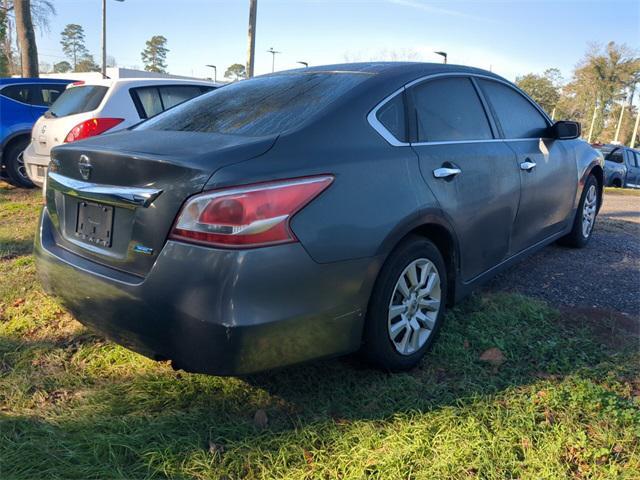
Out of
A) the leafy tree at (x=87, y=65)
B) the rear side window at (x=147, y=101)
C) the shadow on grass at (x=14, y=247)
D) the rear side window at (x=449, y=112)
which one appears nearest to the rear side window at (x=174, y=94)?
the rear side window at (x=147, y=101)

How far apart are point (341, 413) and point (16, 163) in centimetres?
770

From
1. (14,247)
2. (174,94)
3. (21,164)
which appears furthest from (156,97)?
(21,164)

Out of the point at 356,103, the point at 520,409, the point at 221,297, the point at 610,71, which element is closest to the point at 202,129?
the point at 356,103

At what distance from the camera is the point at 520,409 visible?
2.32m

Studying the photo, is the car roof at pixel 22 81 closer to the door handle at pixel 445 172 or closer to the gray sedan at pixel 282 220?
the gray sedan at pixel 282 220

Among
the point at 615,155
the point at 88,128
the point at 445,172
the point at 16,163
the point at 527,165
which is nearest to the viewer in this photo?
the point at 445,172

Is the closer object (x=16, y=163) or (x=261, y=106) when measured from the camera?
(x=261, y=106)

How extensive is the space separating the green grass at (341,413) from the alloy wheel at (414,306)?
0.17m

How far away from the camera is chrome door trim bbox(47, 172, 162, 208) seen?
2027 mm

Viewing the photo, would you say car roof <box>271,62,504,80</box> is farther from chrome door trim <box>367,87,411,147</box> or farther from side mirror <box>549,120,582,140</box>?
side mirror <box>549,120,582,140</box>

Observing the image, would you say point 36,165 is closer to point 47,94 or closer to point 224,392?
point 47,94

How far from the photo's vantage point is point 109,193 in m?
2.15

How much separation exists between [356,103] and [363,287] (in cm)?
89

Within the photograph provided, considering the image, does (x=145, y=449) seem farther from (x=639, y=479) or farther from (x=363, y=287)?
(x=639, y=479)
